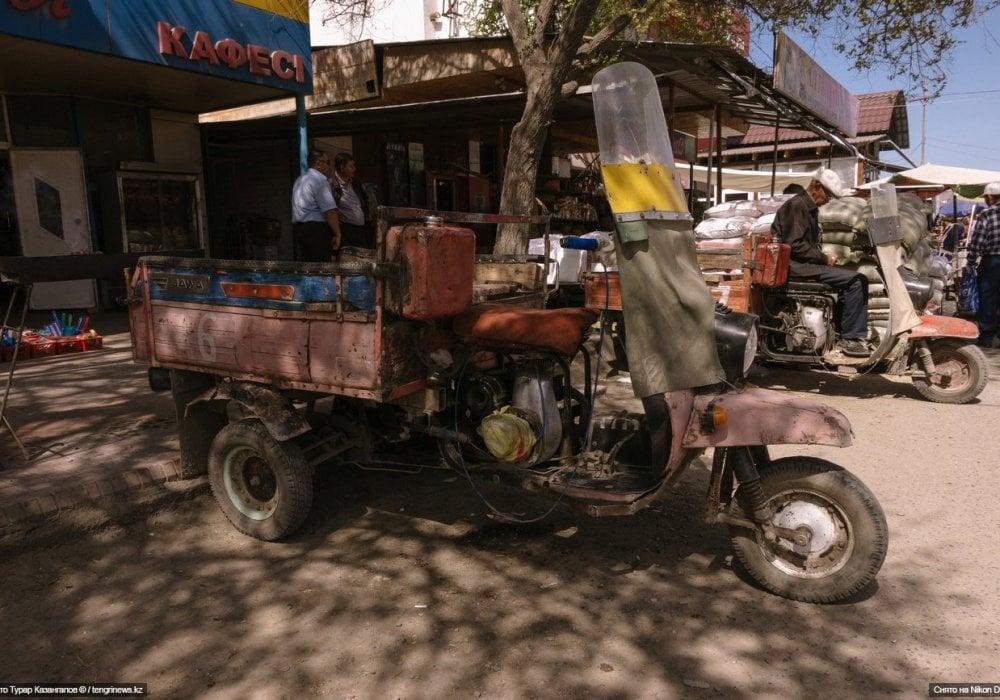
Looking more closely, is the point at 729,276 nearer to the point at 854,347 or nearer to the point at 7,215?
the point at 854,347

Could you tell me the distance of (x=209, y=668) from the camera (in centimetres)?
272

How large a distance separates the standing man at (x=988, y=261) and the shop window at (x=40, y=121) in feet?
43.5

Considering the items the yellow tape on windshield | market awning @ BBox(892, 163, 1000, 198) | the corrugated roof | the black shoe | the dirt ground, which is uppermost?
the corrugated roof

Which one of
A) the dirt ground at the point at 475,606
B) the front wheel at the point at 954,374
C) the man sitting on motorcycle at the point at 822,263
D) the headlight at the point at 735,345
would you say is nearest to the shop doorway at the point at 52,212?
the dirt ground at the point at 475,606

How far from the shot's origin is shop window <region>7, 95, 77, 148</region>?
10133 millimetres

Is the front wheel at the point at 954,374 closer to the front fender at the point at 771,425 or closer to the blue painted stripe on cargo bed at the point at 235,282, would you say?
the front fender at the point at 771,425

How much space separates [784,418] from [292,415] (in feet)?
8.10

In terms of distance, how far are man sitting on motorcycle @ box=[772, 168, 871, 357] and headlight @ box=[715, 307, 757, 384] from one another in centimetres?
387

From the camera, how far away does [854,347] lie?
659 cm

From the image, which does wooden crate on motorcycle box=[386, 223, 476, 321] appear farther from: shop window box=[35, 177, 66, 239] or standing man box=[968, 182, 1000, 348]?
shop window box=[35, 177, 66, 239]

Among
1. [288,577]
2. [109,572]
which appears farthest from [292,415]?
[109,572]

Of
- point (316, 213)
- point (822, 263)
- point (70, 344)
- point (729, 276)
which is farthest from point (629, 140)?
point (70, 344)

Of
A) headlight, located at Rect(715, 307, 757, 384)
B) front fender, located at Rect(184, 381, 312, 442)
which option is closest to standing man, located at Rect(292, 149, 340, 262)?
front fender, located at Rect(184, 381, 312, 442)

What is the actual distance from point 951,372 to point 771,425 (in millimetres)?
4846
